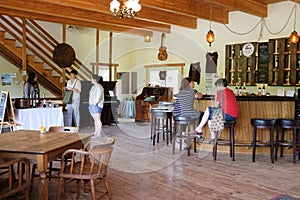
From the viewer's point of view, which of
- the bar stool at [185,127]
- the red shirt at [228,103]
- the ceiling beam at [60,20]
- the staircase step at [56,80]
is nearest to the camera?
the red shirt at [228,103]

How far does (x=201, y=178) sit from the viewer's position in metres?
4.54

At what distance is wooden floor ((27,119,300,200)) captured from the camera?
12.7ft

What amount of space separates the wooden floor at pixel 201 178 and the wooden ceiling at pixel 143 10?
3.13 metres

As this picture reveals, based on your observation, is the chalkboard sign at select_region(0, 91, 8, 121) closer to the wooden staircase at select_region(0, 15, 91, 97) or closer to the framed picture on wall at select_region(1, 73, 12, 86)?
the wooden staircase at select_region(0, 15, 91, 97)

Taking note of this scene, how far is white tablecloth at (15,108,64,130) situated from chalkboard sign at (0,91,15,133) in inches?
12.9

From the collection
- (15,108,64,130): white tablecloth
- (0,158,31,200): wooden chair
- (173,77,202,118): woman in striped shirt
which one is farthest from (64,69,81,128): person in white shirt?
(0,158,31,200): wooden chair

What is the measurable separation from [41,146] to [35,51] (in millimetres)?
7823

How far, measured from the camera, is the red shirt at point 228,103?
224 inches

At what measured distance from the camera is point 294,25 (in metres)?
7.73

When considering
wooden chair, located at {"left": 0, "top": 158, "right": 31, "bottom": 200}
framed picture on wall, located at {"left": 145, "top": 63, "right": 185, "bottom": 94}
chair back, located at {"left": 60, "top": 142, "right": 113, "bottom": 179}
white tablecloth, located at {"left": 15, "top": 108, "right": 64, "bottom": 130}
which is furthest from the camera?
A: framed picture on wall, located at {"left": 145, "top": 63, "right": 185, "bottom": 94}

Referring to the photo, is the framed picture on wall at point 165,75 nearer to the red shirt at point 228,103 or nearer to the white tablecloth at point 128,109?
the white tablecloth at point 128,109

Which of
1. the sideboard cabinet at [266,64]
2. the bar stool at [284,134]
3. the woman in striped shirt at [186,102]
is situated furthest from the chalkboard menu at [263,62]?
the woman in striped shirt at [186,102]

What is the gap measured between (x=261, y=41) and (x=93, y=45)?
6.65 m

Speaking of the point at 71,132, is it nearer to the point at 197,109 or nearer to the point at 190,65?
the point at 197,109
